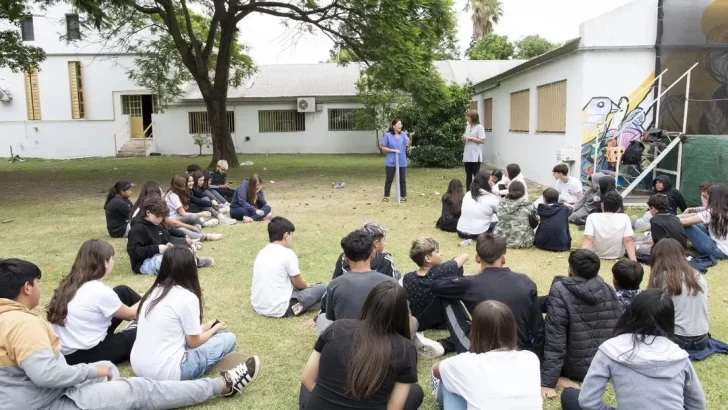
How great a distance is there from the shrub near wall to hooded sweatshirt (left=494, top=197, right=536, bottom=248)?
12.3m

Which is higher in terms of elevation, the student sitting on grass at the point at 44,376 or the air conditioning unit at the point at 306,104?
the air conditioning unit at the point at 306,104

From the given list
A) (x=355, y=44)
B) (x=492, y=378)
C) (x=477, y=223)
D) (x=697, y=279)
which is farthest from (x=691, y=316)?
(x=355, y=44)

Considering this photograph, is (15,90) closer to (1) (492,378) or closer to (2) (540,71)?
(2) (540,71)

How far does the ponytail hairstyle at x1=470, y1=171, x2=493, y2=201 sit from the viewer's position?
7985mm

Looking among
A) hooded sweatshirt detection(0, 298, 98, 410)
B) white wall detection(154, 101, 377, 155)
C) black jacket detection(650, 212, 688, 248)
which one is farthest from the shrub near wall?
hooded sweatshirt detection(0, 298, 98, 410)

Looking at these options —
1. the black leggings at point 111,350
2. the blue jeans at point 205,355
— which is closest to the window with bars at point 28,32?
the black leggings at point 111,350

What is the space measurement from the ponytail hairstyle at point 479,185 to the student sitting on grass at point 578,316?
14.0 ft

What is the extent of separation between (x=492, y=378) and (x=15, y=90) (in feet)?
107

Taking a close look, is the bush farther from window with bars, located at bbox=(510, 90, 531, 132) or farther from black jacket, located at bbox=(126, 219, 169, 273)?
black jacket, located at bbox=(126, 219, 169, 273)

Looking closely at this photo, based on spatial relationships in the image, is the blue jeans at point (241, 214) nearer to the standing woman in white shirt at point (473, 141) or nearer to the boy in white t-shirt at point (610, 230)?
the standing woman in white shirt at point (473, 141)

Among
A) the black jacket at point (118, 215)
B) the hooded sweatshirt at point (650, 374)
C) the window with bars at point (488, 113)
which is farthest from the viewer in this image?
the window with bars at point (488, 113)

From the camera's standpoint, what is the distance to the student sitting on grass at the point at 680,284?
398 centimetres

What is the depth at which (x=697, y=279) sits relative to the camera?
13.2 feet

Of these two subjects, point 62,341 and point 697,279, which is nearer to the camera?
point 62,341
